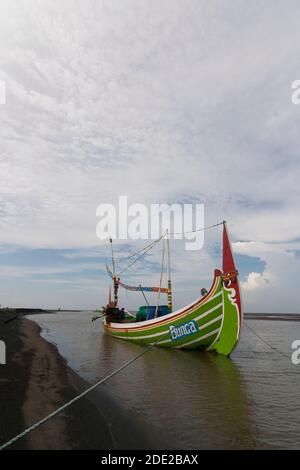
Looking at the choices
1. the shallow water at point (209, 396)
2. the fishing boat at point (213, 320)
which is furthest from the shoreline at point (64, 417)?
the fishing boat at point (213, 320)

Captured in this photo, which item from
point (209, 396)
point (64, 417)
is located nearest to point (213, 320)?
point (209, 396)

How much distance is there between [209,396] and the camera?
441 inches

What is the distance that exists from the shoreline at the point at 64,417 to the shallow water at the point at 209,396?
1.76 feet

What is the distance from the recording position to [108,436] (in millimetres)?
7395

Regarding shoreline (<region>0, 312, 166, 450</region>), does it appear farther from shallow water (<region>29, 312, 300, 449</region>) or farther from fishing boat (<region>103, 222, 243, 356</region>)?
fishing boat (<region>103, 222, 243, 356</region>)

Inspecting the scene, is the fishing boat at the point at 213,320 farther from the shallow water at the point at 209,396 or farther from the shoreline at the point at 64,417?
the shoreline at the point at 64,417

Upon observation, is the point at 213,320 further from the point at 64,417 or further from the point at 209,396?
the point at 64,417

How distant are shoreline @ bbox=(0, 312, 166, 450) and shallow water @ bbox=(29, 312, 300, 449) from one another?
21.1 inches

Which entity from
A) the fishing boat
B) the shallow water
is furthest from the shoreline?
the fishing boat

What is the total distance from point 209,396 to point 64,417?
213 inches

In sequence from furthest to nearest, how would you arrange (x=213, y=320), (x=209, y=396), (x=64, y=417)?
(x=213, y=320) → (x=209, y=396) → (x=64, y=417)

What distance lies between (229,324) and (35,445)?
1454 cm

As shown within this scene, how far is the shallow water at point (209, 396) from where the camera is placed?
7801mm
